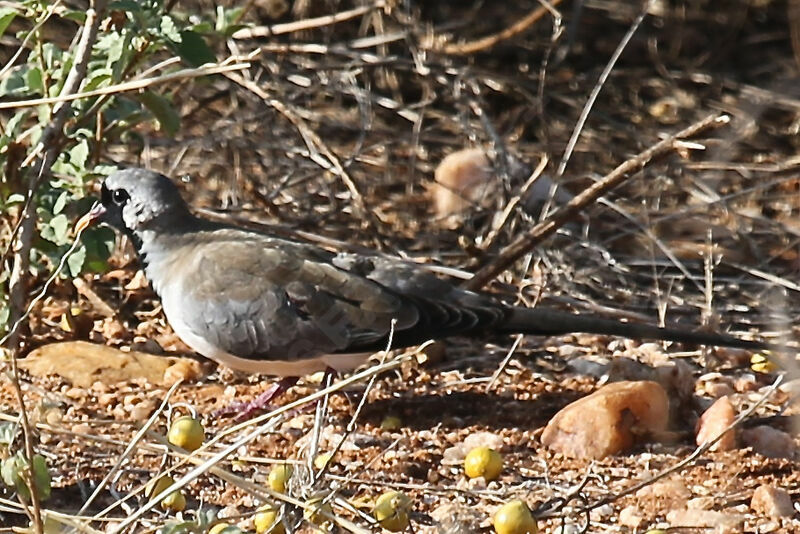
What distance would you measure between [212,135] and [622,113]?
218cm

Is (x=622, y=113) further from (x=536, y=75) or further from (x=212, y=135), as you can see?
(x=212, y=135)

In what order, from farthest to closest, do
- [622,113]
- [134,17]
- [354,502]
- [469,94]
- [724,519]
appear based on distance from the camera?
1. [622,113]
2. [469,94]
3. [134,17]
4. [724,519]
5. [354,502]

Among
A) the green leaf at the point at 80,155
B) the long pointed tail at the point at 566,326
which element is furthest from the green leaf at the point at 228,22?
the long pointed tail at the point at 566,326

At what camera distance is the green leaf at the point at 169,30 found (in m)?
3.96

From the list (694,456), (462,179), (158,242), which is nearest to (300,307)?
(158,242)

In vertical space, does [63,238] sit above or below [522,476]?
above

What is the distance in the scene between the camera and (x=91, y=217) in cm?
436

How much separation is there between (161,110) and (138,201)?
0.47 m

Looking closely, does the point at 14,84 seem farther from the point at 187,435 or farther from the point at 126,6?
the point at 187,435

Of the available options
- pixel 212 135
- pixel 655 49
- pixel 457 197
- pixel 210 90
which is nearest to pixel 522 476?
pixel 457 197

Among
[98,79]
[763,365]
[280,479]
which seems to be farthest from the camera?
[763,365]

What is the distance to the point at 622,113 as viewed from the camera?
23.5 feet

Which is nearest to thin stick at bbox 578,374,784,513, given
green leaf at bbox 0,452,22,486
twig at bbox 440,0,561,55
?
green leaf at bbox 0,452,22,486

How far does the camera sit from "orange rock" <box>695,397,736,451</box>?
4.05 m
